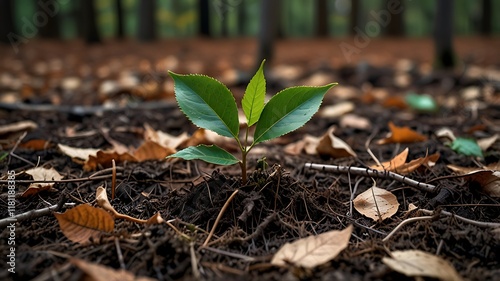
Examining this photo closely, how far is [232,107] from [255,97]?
0.07 m

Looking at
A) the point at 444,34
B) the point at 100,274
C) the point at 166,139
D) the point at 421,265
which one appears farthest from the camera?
the point at 444,34

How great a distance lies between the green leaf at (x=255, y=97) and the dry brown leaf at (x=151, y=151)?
0.58 metres

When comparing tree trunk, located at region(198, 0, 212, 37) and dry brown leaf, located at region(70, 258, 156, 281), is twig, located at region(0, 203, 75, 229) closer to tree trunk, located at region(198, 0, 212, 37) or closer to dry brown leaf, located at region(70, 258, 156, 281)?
dry brown leaf, located at region(70, 258, 156, 281)

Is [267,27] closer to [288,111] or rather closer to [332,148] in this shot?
[332,148]

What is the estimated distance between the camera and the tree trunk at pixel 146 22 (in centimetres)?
988

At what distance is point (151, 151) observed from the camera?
1.79 m

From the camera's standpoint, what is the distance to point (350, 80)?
4.71 m

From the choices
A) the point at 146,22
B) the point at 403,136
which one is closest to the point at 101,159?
the point at 403,136

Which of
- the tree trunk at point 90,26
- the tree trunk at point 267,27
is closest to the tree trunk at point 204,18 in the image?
the tree trunk at point 90,26

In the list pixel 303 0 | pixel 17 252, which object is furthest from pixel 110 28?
pixel 17 252

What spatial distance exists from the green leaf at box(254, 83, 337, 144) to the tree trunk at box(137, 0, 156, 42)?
915cm

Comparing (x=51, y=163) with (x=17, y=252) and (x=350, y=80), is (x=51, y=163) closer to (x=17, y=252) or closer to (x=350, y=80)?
(x=17, y=252)

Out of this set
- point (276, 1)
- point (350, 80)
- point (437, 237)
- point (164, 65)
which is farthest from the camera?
point (164, 65)

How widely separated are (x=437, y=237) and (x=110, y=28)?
102 feet
